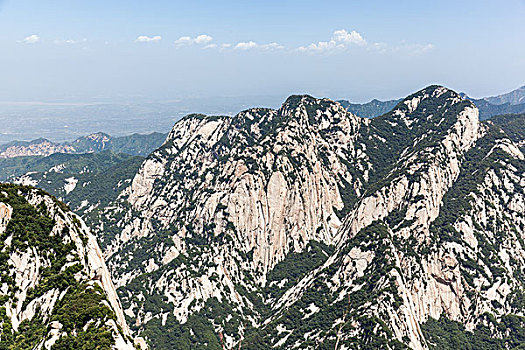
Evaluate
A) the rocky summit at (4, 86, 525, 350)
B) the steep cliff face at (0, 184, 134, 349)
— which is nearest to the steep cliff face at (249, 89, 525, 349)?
the rocky summit at (4, 86, 525, 350)

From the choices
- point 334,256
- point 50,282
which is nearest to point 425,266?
point 334,256

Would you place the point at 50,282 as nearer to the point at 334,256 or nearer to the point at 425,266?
the point at 334,256

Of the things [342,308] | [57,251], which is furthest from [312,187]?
[57,251]

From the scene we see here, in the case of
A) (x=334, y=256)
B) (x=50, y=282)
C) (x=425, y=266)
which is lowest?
(x=425, y=266)

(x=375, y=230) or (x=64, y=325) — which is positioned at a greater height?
(x=64, y=325)

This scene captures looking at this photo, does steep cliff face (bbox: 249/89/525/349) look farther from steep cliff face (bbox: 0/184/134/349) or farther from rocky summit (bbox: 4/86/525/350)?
steep cliff face (bbox: 0/184/134/349)

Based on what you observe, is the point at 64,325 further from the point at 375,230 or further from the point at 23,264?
the point at 375,230
